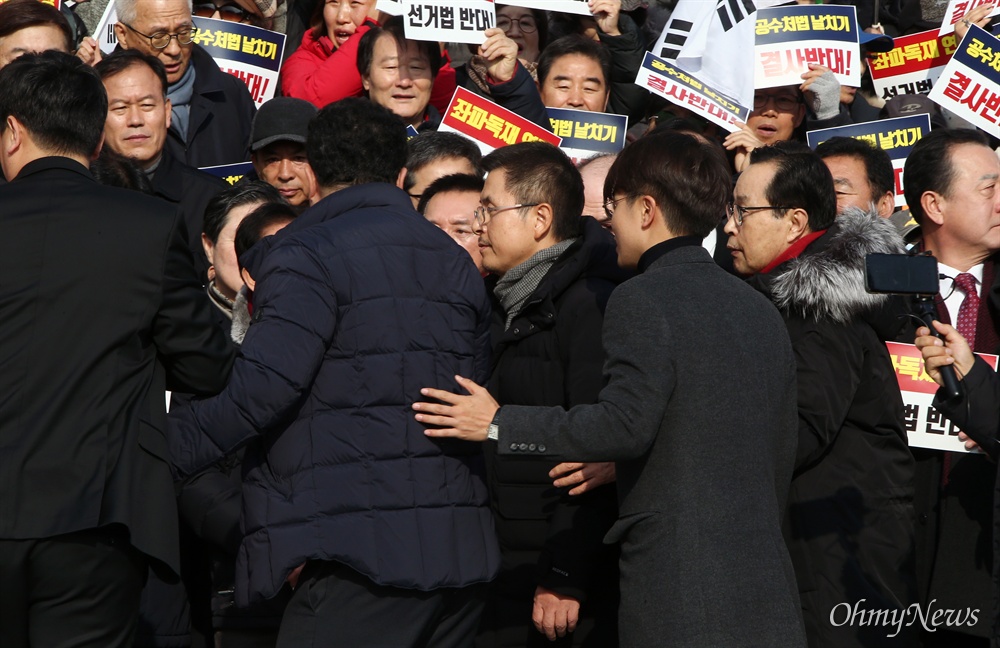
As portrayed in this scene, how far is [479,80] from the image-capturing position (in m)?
7.71

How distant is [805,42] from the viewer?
26.0 feet

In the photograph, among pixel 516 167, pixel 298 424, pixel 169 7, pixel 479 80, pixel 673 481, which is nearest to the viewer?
pixel 673 481

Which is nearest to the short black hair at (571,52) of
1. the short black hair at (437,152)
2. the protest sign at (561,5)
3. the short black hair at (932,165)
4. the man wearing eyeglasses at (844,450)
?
the protest sign at (561,5)

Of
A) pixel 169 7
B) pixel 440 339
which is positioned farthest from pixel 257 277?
pixel 169 7

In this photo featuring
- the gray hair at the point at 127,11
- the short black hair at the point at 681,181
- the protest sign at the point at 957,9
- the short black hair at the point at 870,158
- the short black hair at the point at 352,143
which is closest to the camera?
the short black hair at the point at 681,181

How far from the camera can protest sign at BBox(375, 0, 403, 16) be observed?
7130mm

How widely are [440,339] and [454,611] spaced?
855 mm

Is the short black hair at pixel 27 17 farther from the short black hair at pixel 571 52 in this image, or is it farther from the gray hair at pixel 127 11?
the short black hair at pixel 571 52

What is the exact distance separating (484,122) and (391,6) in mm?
841

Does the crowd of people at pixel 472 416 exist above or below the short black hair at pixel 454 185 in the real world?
below

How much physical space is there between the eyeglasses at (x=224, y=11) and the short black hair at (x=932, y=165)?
477 centimetres

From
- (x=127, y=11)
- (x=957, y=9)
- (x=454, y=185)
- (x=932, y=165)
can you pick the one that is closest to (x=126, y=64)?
(x=127, y=11)

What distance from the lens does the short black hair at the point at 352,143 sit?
411cm

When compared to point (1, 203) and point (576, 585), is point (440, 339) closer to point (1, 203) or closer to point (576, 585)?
point (576, 585)
